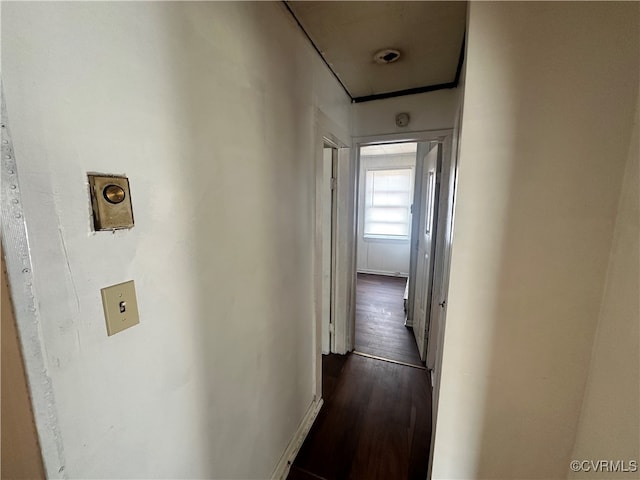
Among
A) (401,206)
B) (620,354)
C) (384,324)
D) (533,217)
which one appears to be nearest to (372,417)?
(384,324)

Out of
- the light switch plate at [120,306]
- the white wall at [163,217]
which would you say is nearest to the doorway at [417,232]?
the white wall at [163,217]

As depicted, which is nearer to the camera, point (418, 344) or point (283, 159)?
point (283, 159)

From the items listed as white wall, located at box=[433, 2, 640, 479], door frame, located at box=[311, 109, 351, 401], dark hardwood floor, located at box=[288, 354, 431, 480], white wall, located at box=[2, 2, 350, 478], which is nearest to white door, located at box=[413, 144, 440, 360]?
dark hardwood floor, located at box=[288, 354, 431, 480]

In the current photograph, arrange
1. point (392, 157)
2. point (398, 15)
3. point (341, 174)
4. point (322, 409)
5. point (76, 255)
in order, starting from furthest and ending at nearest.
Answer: point (392, 157) → point (341, 174) → point (322, 409) → point (398, 15) → point (76, 255)

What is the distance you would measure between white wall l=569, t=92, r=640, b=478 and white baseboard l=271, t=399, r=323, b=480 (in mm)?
1333

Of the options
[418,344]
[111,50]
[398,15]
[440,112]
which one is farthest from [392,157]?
[111,50]

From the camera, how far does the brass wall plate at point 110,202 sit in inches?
22.7

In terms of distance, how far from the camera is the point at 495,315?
39.0 inches

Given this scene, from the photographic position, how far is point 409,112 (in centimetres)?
216

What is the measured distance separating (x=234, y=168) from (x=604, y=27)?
1264 mm

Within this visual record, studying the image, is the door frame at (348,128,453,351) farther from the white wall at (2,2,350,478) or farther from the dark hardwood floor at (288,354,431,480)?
the white wall at (2,2,350,478)

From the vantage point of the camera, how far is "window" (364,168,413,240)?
Result: 5.12 meters

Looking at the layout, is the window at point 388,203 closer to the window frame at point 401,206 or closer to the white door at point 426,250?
the window frame at point 401,206

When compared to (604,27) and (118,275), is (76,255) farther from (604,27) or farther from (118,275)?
(604,27)
